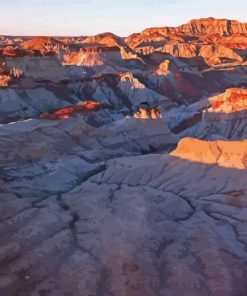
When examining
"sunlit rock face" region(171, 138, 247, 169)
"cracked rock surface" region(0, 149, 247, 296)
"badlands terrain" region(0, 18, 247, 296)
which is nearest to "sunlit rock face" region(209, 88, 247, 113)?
"badlands terrain" region(0, 18, 247, 296)

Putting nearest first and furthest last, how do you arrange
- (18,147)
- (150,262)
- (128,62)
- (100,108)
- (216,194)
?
(150,262)
(216,194)
(18,147)
(100,108)
(128,62)

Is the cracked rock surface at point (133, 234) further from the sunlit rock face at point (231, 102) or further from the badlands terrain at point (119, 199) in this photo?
the sunlit rock face at point (231, 102)

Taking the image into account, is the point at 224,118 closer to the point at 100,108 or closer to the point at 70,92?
the point at 100,108

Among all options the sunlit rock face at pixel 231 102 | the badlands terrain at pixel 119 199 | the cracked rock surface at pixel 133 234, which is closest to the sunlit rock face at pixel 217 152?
the badlands terrain at pixel 119 199

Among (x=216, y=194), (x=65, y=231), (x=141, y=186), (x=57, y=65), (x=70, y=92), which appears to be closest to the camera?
(x=65, y=231)

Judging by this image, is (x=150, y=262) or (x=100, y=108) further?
(x=100, y=108)

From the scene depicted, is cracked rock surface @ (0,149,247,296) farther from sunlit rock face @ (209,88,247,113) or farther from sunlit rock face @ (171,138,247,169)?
sunlit rock face @ (209,88,247,113)

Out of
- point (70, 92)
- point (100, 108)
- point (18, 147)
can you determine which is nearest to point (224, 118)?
point (100, 108)

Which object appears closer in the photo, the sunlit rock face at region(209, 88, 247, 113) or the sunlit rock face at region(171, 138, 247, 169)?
the sunlit rock face at region(171, 138, 247, 169)
